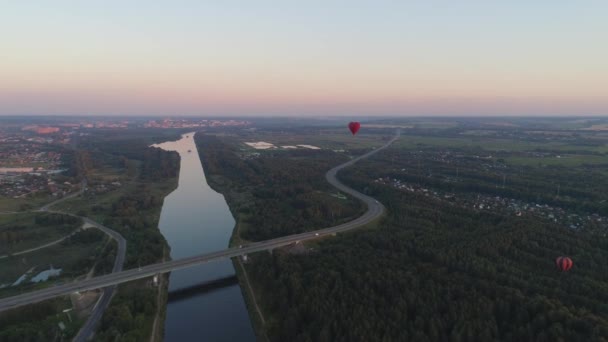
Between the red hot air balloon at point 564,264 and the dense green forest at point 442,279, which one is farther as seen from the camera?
the red hot air balloon at point 564,264

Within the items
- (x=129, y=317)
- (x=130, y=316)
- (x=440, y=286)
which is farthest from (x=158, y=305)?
(x=440, y=286)

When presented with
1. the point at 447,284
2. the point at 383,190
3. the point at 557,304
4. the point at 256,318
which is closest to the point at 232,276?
the point at 256,318

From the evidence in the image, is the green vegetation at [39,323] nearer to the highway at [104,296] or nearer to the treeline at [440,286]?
the highway at [104,296]

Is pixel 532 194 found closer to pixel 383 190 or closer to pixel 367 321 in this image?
pixel 383 190

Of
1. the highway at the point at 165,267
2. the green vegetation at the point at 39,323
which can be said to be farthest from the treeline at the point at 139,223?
the green vegetation at the point at 39,323

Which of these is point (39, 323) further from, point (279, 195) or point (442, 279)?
point (279, 195)
